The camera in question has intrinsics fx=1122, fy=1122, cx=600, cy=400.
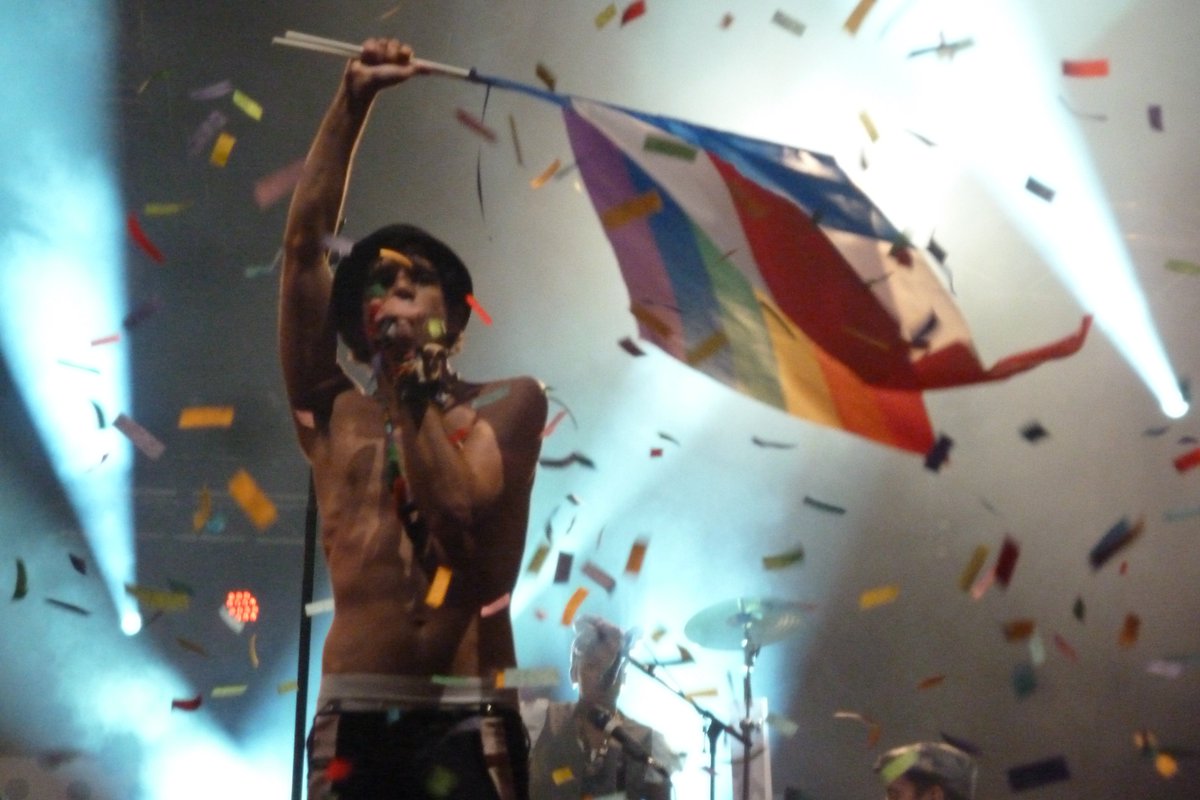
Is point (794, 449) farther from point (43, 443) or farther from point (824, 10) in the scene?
point (43, 443)

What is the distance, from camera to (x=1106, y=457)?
5383mm

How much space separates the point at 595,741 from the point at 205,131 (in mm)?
3017

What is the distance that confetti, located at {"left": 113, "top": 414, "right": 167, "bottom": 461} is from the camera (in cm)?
492

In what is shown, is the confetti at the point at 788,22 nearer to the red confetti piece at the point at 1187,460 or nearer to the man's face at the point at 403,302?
the red confetti piece at the point at 1187,460

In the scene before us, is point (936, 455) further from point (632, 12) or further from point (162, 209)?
point (162, 209)

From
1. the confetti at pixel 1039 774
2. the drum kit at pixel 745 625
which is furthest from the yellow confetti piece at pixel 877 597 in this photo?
the confetti at pixel 1039 774

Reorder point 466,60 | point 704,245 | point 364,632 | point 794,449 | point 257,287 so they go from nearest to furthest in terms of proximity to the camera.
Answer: point 364,632 → point 704,245 → point 466,60 → point 257,287 → point 794,449

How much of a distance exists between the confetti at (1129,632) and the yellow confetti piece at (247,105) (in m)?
4.53

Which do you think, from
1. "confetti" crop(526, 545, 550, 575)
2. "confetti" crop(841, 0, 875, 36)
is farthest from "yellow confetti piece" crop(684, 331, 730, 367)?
"confetti" crop(841, 0, 875, 36)

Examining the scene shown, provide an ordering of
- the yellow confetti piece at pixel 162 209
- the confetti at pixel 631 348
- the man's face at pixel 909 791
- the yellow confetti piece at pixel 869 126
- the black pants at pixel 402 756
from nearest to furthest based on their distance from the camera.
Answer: the black pants at pixel 402 756 < the man's face at pixel 909 791 < the confetti at pixel 631 348 < the yellow confetti piece at pixel 869 126 < the yellow confetti piece at pixel 162 209

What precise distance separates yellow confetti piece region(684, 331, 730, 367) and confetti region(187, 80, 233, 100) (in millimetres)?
2786

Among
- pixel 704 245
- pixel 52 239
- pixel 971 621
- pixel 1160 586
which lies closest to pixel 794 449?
pixel 971 621

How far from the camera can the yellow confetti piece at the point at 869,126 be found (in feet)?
15.3

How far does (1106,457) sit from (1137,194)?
4.11 feet
